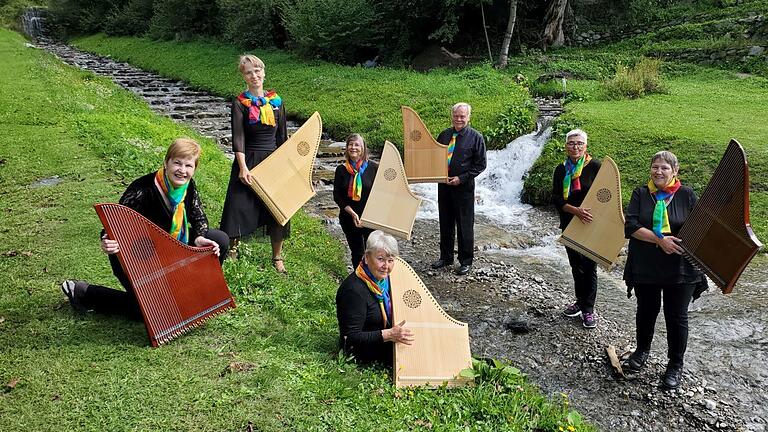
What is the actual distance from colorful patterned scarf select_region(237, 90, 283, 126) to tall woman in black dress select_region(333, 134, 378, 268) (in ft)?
3.47

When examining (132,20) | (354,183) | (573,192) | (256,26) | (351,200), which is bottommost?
(351,200)

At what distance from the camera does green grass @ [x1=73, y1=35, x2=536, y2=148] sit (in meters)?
15.4

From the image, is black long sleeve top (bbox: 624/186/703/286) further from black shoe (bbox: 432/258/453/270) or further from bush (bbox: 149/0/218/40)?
bush (bbox: 149/0/218/40)

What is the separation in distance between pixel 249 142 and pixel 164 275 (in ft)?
7.86

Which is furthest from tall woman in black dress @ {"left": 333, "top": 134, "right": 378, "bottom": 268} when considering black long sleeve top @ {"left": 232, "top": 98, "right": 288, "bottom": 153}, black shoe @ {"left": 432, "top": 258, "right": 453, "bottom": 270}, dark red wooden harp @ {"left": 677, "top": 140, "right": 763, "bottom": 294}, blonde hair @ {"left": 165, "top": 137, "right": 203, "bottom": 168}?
dark red wooden harp @ {"left": 677, "top": 140, "right": 763, "bottom": 294}

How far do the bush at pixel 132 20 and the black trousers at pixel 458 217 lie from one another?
45.2 m

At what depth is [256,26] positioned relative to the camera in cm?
3344

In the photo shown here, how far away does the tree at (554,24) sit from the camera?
25.9 m

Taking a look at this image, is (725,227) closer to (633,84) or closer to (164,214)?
(164,214)

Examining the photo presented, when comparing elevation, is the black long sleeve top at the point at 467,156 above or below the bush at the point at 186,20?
below

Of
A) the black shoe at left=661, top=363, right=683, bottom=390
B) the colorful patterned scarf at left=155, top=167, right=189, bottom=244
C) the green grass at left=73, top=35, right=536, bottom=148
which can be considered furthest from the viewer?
the green grass at left=73, top=35, right=536, bottom=148

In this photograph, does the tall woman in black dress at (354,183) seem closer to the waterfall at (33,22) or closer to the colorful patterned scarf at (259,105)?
the colorful patterned scarf at (259,105)

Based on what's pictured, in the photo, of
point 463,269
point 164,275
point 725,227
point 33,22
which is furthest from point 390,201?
point 33,22

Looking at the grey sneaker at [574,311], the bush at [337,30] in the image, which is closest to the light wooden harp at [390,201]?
the grey sneaker at [574,311]
